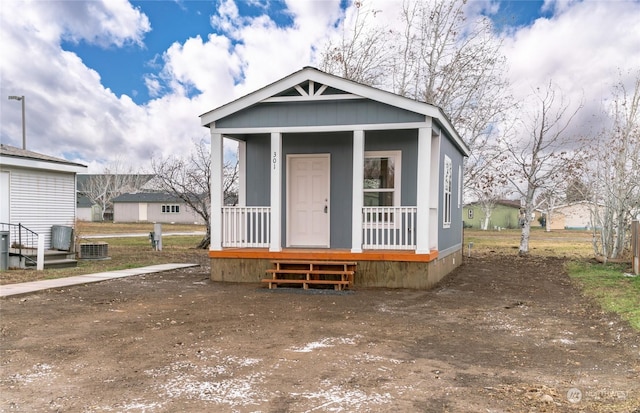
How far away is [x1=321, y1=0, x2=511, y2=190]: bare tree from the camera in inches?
772

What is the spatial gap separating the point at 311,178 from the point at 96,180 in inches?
2273

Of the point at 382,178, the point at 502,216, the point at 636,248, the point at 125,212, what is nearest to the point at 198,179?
the point at 382,178

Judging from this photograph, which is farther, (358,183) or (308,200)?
(308,200)

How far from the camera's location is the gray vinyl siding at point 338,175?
34.6 ft

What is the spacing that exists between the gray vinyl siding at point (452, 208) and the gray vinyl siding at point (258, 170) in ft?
12.0

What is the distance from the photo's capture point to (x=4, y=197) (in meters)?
12.9

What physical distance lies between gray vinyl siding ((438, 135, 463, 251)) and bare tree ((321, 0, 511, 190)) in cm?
626

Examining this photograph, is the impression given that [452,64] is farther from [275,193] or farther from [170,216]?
[170,216]

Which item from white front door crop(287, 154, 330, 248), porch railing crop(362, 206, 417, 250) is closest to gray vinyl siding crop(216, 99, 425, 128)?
white front door crop(287, 154, 330, 248)

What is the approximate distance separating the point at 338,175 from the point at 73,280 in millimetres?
5642

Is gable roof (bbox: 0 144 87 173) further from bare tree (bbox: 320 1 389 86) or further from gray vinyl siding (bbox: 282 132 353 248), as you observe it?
bare tree (bbox: 320 1 389 86)

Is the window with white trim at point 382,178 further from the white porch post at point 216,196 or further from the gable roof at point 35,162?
the gable roof at point 35,162

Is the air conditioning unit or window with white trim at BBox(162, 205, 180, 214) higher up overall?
window with white trim at BBox(162, 205, 180, 214)

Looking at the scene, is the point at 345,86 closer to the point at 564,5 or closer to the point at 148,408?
the point at 148,408
